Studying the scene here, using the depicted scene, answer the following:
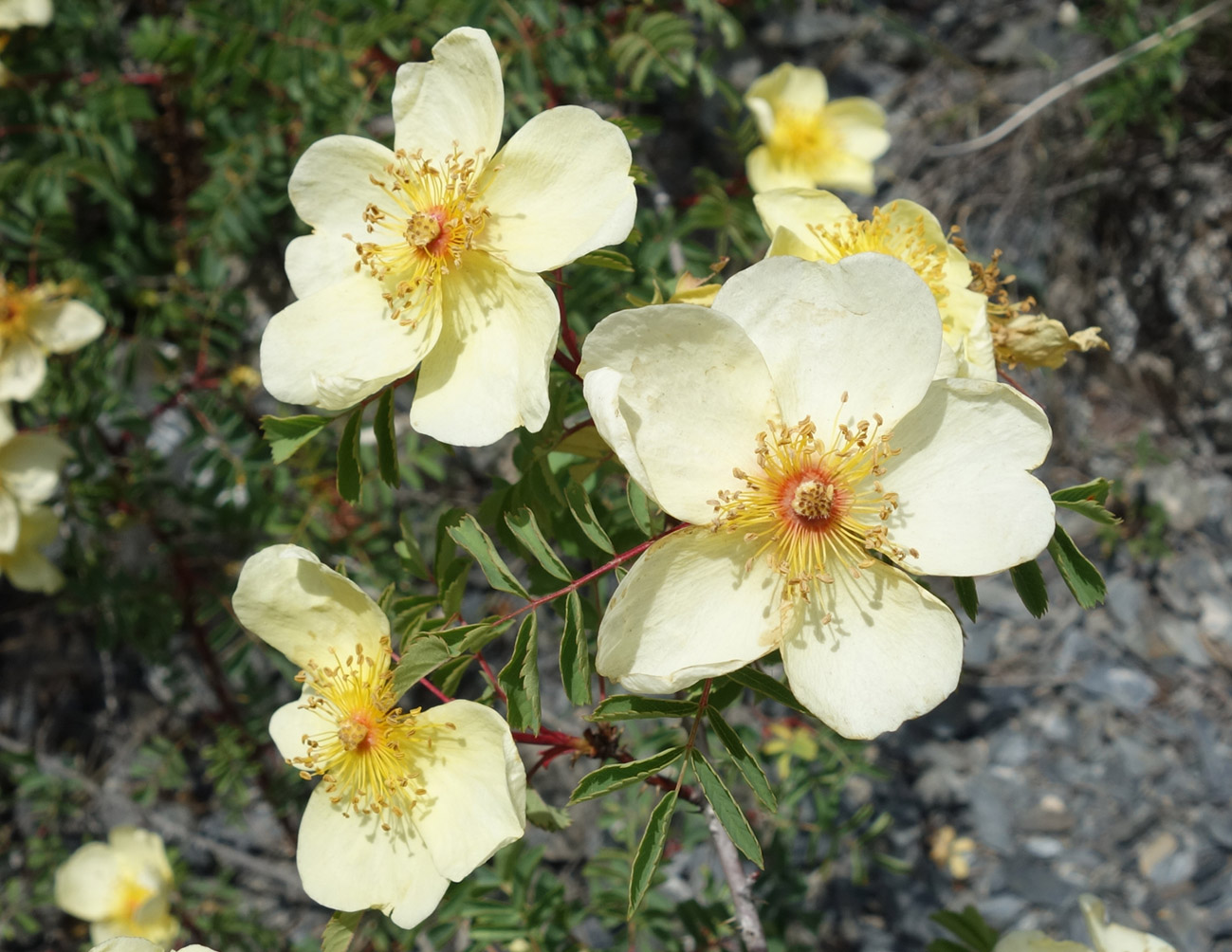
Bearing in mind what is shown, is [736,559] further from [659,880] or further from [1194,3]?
[1194,3]

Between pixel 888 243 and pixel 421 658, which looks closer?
pixel 421 658

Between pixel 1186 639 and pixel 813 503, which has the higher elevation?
pixel 813 503

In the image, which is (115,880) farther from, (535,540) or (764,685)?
(764,685)

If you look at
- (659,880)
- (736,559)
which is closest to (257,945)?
(659,880)

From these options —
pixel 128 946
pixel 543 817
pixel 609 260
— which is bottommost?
pixel 543 817

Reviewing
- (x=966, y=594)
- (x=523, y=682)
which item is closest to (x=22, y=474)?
(x=523, y=682)

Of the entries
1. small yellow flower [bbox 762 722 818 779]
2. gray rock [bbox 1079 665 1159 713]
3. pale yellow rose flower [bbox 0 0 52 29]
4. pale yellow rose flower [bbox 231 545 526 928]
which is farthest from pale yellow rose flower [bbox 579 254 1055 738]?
gray rock [bbox 1079 665 1159 713]

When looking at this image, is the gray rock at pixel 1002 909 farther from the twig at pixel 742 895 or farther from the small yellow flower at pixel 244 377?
the small yellow flower at pixel 244 377
